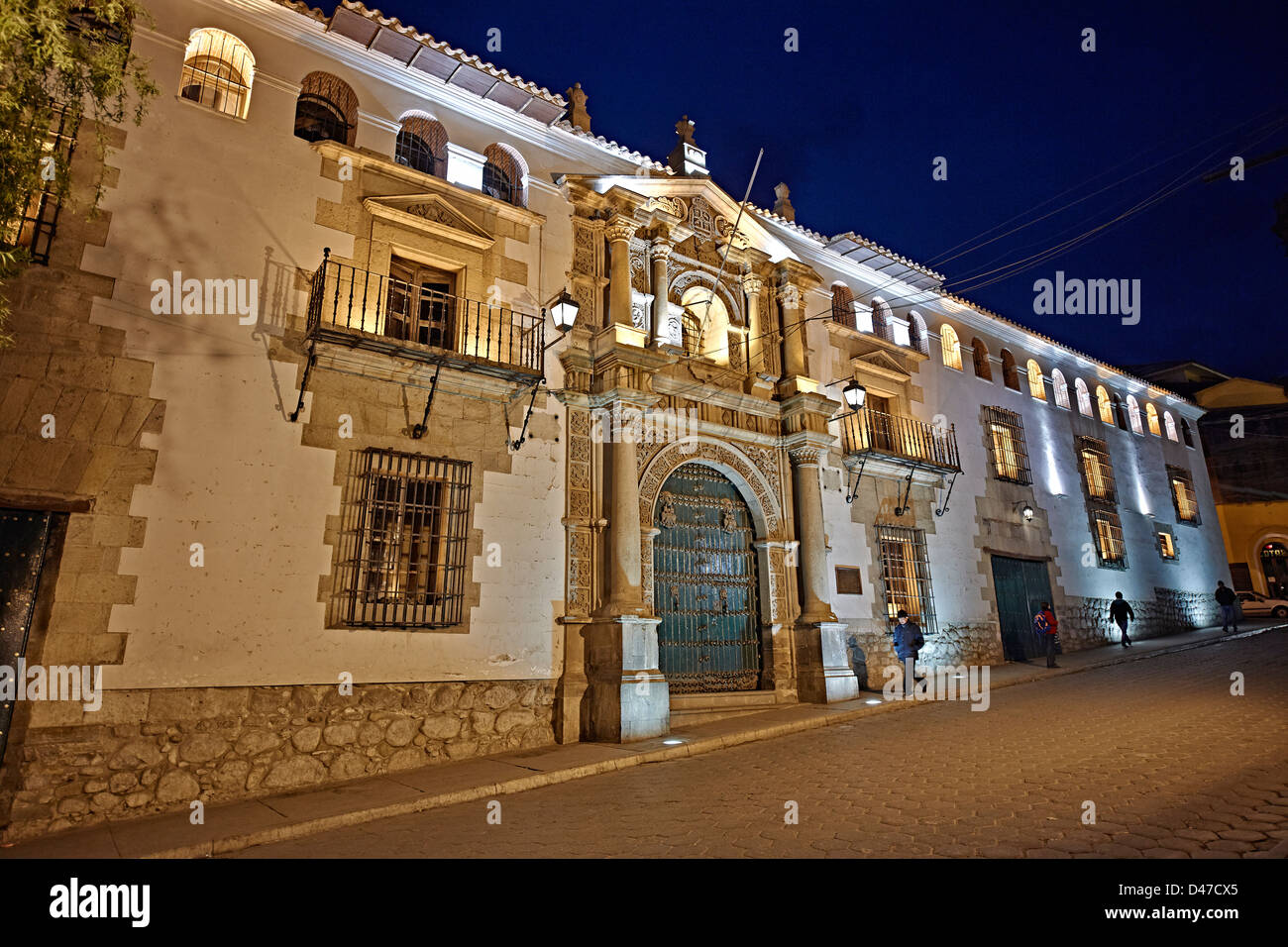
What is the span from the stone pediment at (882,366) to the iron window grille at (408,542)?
369 inches

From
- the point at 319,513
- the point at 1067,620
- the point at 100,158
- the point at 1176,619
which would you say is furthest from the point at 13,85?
the point at 1176,619

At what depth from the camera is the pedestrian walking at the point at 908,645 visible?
12.4 metres

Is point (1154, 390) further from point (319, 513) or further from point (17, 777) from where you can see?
point (17, 777)

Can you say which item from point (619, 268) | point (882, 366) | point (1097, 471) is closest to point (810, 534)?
point (882, 366)

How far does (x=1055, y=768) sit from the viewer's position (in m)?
6.22

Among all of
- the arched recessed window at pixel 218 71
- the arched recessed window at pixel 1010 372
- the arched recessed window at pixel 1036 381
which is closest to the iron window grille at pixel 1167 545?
the arched recessed window at pixel 1036 381

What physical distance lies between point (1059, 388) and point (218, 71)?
21.2 metres

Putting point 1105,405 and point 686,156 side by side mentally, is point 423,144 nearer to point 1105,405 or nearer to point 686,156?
point 686,156

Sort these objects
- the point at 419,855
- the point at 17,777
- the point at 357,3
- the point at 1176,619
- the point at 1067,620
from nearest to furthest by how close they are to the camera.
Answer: the point at 419,855 → the point at 17,777 → the point at 357,3 → the point at 1067,620 → the point at 1176,619

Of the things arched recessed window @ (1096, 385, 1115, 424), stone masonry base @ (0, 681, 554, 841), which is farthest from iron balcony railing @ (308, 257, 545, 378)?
arched recessed window @ (1096, 385, 1115, 424)

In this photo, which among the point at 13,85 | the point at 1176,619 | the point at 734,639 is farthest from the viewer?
the point at 1176,619

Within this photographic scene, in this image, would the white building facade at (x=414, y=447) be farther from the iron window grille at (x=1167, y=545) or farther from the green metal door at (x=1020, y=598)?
the iron window grille at (x=1167, y=545)

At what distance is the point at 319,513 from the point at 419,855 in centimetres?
459

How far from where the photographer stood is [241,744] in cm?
719
